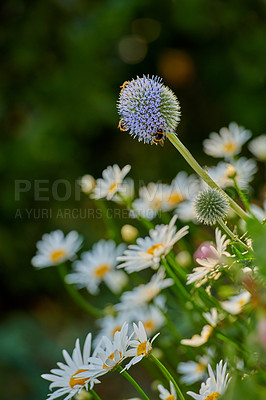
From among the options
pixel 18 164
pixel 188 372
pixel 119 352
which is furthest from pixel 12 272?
pixel 119 352

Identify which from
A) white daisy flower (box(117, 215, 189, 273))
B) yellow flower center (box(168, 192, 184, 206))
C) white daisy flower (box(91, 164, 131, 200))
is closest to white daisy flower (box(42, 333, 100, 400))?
white daisy flower (box(117, 215, 189, 273))

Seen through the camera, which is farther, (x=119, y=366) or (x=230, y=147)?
(x=230, y=147)

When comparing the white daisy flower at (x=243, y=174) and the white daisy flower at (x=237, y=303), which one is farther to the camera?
the white daisy flower at (x=243, y=174)

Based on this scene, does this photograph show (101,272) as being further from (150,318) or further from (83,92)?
(83,92)

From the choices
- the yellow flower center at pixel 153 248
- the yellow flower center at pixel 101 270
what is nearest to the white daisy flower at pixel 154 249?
the yellow flower center at pixel 153 248

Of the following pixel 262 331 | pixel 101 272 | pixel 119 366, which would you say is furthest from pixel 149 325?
pixel 262 331

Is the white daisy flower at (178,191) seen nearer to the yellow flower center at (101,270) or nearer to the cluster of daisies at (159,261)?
the cluster of daisies at (159,261)

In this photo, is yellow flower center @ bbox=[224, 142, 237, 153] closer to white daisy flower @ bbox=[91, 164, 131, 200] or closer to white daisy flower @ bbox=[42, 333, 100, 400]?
white daisy flower @ bbox=[91, 164, 131, 200]
